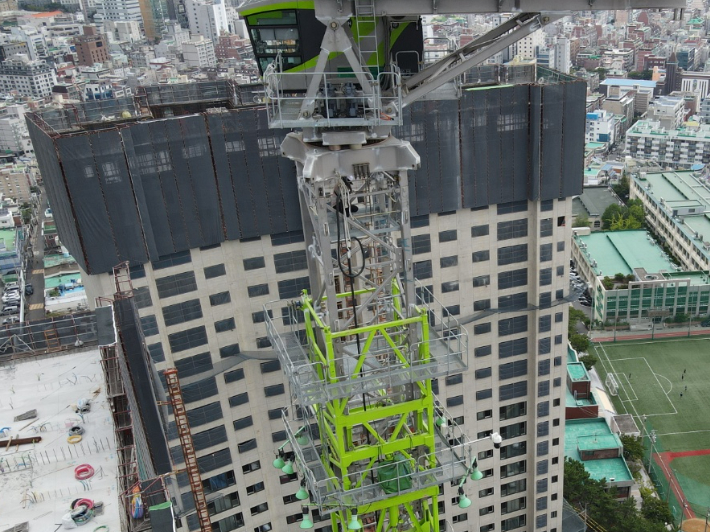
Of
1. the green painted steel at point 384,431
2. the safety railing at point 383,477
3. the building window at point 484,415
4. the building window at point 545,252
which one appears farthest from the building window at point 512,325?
the safety railing at point 383,477

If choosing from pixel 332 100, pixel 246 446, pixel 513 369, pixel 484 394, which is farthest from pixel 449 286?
pixel 332 100

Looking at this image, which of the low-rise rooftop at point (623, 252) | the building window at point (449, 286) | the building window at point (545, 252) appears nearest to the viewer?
the building window at point (449, 286)

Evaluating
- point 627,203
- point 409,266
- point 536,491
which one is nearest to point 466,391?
point 536,491

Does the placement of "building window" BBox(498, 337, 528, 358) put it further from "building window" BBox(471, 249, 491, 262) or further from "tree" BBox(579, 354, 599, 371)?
"tree" BBox(579, 354, 599, 371)

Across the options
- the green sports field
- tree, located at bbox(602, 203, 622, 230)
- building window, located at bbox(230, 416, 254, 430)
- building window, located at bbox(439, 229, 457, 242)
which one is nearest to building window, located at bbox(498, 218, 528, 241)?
building window, located at bbox(439, 229, 457, 242)

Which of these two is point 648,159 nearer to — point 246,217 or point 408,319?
point 246,217

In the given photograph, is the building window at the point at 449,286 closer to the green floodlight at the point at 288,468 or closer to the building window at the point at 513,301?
the building window at the point at 513,301
